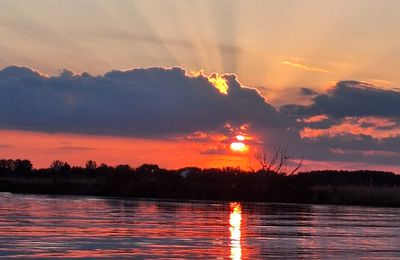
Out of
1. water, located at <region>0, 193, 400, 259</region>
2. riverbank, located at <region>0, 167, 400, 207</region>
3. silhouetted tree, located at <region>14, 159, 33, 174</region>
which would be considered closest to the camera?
water, located at <region>0, 193, 400, 259</region>

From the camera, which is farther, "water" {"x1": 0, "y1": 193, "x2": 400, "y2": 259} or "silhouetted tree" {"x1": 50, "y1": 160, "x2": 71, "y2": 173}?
"silhouetted tree" {"x1": 50, "y1": 160, "x2": 71, "y2": 173}

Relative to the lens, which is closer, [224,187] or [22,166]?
[224,187]

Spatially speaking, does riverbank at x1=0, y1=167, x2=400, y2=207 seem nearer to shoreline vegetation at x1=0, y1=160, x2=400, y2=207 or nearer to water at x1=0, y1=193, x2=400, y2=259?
shoreline vegetation at x1=0, y1=160, x2=400, y2=207

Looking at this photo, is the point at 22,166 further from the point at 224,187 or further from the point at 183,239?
the point at 183,239

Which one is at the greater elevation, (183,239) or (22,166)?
(22,166)

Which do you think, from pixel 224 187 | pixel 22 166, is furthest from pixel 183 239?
pixel 22 166

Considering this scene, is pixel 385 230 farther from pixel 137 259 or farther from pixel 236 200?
pixel 236 200

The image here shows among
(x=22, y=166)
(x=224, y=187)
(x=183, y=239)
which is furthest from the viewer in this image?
(x=22, y=166)

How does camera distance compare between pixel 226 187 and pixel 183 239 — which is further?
pixel 226 187

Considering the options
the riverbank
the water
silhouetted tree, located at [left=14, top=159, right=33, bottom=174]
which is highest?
silhouetted tree, located at [left=14, top=159, right=33, bottom=174]

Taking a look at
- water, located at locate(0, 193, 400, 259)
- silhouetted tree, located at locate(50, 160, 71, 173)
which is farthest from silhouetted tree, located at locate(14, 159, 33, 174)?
water, located at locate(0, 193, 400, 259)

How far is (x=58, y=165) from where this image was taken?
132000 millimetres

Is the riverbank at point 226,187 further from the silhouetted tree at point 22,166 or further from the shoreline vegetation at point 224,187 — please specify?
the silhouetted tree at point 22,166

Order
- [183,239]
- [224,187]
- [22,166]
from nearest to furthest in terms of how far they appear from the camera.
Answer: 1. [183,239]
2. [224,187]
3. [22,166]
